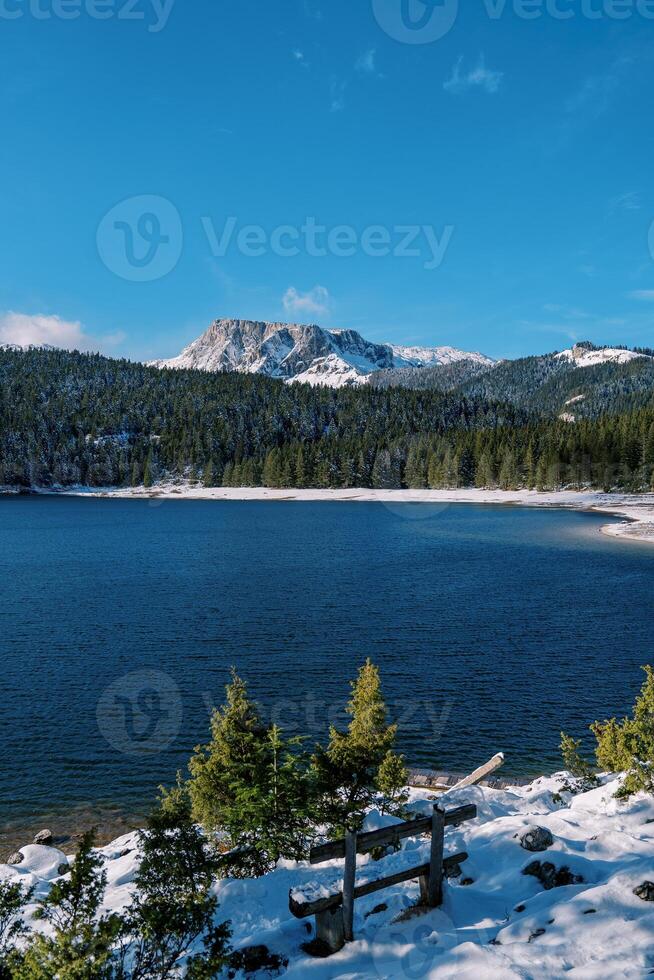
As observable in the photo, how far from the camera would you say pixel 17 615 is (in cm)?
4844

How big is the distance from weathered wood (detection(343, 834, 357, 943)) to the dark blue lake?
50.7 ft

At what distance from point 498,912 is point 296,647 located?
29.2 metres

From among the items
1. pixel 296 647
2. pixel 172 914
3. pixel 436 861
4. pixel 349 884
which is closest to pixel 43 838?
pixel 172 914

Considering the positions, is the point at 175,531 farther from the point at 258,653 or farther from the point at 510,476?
the point at 510,476

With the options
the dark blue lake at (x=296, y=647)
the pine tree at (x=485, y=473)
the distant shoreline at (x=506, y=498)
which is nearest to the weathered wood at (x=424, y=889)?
the dark blue lake at (x=296, y=647)

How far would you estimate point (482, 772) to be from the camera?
75.8ft

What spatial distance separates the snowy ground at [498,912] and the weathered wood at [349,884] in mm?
245

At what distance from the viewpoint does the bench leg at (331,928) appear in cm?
997

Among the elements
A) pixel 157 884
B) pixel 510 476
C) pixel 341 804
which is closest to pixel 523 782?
pixel 341 804

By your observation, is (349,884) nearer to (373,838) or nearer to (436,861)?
(373,838)

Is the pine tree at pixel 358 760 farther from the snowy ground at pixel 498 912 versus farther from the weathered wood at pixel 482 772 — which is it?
Result: the weathered wood at pixel 482 772

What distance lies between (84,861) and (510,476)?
180m

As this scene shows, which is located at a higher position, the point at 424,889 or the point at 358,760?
the point at 424,889

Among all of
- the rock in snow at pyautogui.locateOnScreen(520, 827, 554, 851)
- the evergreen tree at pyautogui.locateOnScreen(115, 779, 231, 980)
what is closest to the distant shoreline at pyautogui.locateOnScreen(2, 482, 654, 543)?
the rock in snow at pyautogui.locateOnScreen(520, 827, 554, 851)
